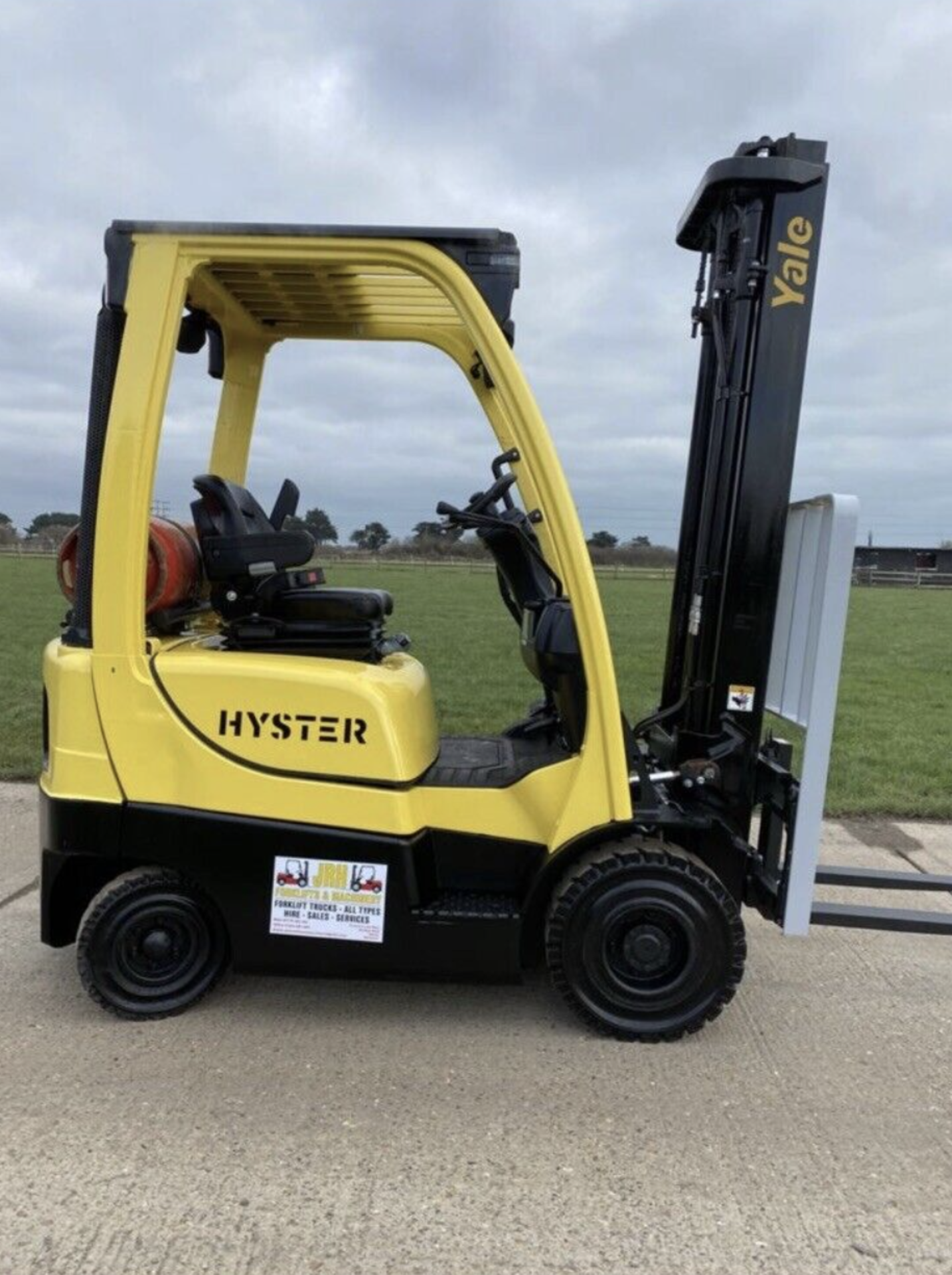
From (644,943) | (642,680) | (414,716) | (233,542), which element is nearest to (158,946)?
(414,716)

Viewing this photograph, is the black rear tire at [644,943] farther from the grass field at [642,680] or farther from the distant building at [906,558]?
the distant building at [906,558]

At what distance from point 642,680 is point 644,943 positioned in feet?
28.5

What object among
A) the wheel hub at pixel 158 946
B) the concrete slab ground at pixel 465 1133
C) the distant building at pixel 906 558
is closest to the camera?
the concrete slab ground at pixel 465 1133

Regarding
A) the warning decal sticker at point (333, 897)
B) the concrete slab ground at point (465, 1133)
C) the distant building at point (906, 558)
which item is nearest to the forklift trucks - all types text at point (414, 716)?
the warning decal sticker at point (333, 897)

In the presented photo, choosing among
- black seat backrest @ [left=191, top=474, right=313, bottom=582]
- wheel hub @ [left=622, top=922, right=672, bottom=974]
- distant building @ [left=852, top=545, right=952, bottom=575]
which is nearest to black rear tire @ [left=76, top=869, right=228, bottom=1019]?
black seat backrest @ [left=191, top=474, right=313, bottom=582]

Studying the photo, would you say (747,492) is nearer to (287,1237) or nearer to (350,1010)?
(350,1010)

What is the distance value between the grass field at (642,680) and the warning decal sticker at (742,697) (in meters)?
3.14

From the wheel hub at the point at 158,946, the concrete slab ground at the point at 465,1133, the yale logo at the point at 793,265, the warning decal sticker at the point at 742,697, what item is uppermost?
the yale logo at the point at 793,265

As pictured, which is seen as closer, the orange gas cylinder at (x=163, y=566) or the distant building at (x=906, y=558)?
the orange gas cylinder at (x=163, y=566)

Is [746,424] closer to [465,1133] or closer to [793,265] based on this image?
[793,265]

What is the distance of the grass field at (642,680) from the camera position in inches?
272

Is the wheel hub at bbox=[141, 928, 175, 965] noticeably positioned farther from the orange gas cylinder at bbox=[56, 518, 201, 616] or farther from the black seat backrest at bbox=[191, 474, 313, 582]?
the black seat backrest at bbox=[191, 474, 313, 582]

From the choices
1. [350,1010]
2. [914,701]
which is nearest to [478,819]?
[350,1010]

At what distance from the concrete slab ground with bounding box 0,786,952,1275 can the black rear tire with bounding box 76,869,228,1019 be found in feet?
0.33
